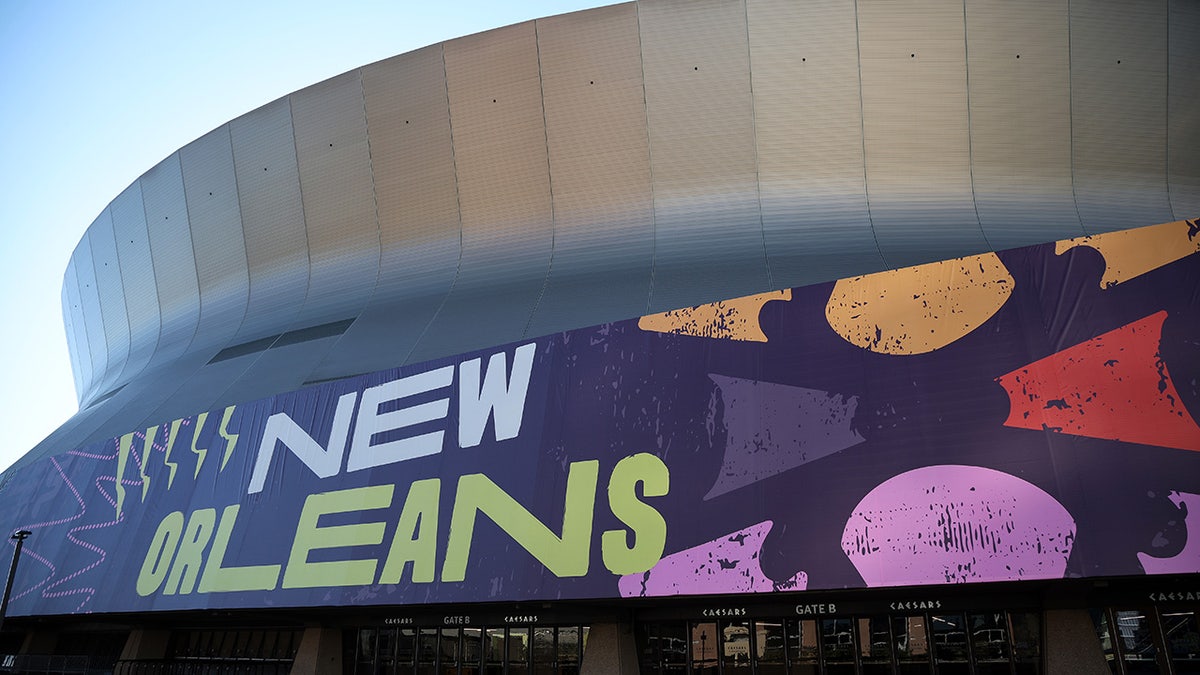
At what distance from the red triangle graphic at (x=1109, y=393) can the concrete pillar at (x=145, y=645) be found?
18948mm

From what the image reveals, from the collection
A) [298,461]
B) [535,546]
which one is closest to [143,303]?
[298,461]

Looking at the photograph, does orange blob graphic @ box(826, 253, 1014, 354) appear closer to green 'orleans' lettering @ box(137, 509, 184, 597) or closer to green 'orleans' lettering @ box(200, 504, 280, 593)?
green 'orleans' lettering @ box(200, 504, 280, 593)

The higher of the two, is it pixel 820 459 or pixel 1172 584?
pixel 820 459

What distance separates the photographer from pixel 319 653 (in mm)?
16047

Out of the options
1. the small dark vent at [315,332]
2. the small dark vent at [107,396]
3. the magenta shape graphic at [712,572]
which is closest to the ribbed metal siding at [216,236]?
the small dark vent at [315,332]

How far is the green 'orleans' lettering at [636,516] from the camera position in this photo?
1127cm

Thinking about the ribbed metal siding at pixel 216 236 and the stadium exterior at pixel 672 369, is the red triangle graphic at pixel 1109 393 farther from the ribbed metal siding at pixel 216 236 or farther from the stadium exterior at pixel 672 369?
the ribbed metal siding at pixel 216 236

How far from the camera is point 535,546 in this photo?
12.2 m

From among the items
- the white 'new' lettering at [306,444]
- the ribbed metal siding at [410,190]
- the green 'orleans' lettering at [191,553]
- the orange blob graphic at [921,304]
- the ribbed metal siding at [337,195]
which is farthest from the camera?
the ribbed metal siding at [337,195]

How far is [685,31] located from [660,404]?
334 inches

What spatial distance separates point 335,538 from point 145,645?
8816 millimetres

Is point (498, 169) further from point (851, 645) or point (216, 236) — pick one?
point (851, 645)

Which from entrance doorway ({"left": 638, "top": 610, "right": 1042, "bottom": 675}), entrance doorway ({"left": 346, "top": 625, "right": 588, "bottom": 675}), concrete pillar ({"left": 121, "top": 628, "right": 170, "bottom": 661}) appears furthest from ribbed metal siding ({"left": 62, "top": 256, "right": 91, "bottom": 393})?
entrance doorway ({"left": 638, "top": 610, "right": 1042, "bottom": 675})

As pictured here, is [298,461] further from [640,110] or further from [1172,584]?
[1172,584]
